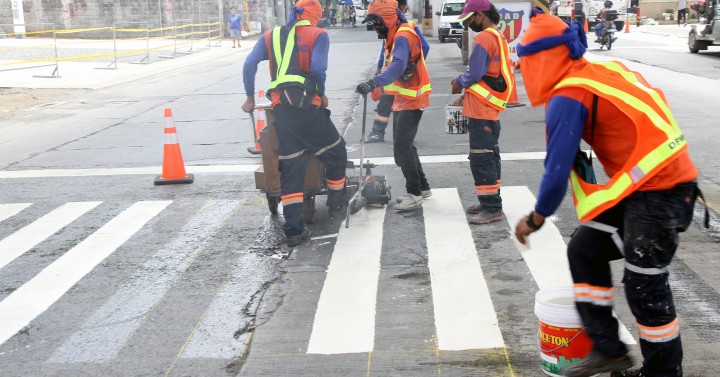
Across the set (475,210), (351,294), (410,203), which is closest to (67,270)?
(351,294)

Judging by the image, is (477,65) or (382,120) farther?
(382,120)

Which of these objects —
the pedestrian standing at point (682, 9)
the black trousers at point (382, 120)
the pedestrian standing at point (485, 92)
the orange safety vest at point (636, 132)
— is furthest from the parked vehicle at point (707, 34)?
the orange safety vest at point (636, 132)

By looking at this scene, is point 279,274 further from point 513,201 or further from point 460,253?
point 513,201

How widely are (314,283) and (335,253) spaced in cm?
82

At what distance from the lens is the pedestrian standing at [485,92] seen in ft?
25.4

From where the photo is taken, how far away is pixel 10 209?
9430 mm

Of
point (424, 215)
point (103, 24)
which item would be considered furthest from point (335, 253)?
point (103, 24)

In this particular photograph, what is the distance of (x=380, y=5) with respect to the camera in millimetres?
8586

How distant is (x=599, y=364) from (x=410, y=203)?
15.3 ft

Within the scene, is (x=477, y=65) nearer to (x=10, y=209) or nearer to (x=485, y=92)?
(x=485, y=92)

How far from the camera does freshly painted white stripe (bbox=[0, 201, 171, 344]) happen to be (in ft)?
20.0

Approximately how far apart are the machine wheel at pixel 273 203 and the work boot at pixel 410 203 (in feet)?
3.82

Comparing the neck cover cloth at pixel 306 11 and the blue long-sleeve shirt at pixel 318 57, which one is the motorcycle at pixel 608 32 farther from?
the blue long-sleeve shirt at pixel 318 57

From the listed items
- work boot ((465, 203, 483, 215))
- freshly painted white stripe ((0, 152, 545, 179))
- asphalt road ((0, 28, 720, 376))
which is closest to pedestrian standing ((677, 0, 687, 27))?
asphalt road ((0, 28, 720, 376))
